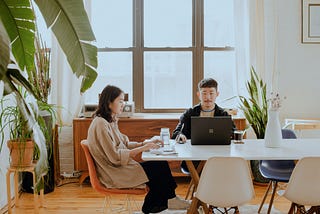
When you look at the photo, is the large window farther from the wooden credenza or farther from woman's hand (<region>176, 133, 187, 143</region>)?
woman's hand (<region>176, 133, 187, 143</region>)

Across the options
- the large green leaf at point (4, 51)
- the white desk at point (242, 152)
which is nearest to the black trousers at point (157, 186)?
the white desk at point (242, 152)

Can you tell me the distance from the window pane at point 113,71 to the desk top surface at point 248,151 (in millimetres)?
2072

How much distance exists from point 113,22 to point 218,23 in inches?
50.9

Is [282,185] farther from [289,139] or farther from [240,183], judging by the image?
[240,183]

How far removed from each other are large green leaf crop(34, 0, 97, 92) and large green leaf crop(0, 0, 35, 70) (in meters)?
0.07

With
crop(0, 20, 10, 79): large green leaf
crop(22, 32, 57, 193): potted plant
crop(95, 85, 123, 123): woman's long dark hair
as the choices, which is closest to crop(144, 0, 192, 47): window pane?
crop(22, 32, 57, 193): potted plant

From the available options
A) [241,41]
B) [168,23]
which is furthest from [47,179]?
[241,41]

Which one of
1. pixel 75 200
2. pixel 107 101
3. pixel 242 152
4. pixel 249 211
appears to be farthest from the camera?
pixel 75 200

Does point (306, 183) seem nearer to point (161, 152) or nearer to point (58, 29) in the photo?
point (161, 152)

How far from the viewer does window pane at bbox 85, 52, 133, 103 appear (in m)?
5.16

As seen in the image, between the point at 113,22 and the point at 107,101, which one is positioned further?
the point at 113,22

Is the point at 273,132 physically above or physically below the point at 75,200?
above

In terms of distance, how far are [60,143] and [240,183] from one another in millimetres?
2864

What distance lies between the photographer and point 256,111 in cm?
458
